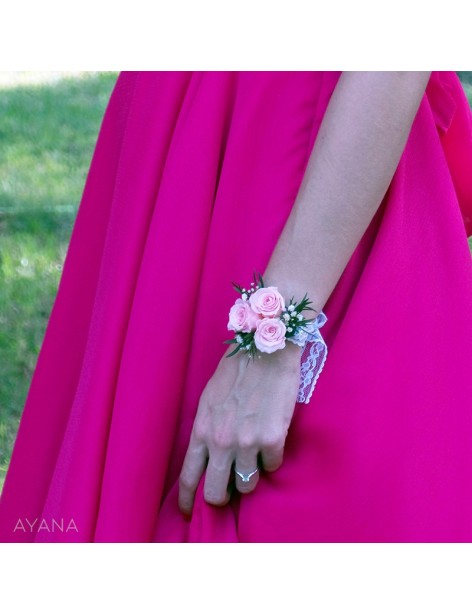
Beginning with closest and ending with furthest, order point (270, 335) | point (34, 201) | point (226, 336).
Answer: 1. point (270, 335)
2. point (226, 336)
3. point (34, 201)

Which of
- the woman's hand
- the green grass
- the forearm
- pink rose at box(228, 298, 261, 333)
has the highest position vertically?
the green grass

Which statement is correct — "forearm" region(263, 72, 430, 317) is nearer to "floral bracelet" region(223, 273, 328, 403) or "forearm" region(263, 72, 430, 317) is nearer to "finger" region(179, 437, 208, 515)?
"floral bracelet" region(223, 273, 328, 403)

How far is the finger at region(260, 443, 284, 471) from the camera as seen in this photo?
1255 mm

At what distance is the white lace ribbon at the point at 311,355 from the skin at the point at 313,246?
2 cm

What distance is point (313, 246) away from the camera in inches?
50.1

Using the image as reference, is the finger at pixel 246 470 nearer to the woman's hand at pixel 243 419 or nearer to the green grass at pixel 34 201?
the woman's hand at pixel 243 419

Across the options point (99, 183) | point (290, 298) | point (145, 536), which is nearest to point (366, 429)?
point (290, 298)

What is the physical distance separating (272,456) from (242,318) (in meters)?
0.19

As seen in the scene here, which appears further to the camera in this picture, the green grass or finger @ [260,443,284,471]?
the green grass

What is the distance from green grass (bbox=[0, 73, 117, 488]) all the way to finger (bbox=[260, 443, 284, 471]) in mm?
1392

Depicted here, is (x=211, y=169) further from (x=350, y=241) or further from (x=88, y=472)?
(x=88, y=472)

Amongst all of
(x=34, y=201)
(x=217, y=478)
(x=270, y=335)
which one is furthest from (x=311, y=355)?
(x=34, y=201)

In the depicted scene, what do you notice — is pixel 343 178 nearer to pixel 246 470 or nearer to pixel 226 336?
pixel 226 336

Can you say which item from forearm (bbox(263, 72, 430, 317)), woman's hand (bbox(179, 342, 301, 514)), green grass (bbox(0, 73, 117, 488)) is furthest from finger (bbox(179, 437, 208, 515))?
green grass (bbox(0, 73, 117, 488))
